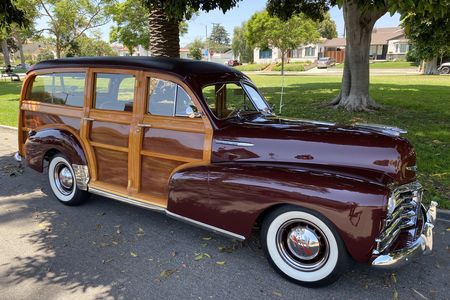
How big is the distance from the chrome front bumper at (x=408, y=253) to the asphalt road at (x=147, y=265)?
338 mm

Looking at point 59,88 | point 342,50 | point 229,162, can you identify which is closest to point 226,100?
point 229,162

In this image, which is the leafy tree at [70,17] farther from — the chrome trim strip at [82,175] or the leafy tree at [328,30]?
the leafy tree at [328,30]

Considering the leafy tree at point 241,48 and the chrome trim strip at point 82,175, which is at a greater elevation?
the leafy tree at point 241,48

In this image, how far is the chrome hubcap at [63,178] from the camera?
4.77 metres

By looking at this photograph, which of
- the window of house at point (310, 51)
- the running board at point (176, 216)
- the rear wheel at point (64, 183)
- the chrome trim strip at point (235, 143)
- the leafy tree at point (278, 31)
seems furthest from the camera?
the window of house at point (310, 51)

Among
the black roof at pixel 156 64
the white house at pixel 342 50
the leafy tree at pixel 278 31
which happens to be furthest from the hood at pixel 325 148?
the white house at pixel 342 50

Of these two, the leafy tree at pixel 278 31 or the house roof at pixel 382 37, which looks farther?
the house roof at pixel 382 37

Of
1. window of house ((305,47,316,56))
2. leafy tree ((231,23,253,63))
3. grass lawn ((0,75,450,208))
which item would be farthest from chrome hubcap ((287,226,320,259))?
leafy tree ((231,23,253,63))

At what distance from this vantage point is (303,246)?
3094 mm

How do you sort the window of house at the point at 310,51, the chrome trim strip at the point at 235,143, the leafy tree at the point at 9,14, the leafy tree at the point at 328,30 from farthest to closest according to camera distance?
the leafy tree at the point at 328,30, the window of house at the point at 310,51, the leafy tree at the point at 9,14, the chrome trim strip at the point at 235,143

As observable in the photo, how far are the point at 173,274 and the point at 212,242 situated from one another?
69 cm

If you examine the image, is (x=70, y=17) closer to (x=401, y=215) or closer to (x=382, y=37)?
(x=401, y=215)

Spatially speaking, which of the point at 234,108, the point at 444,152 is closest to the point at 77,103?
the point at 234,108

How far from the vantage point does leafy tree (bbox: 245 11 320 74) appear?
36.8m
